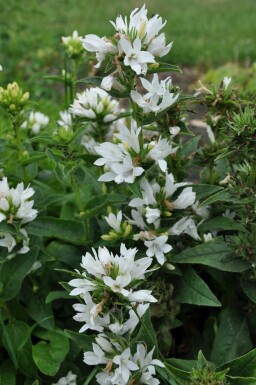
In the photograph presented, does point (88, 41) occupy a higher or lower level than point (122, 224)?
higher

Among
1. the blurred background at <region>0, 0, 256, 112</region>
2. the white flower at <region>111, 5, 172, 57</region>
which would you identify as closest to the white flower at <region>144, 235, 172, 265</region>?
the white flower at <region>111, 5, 172, 57</region>

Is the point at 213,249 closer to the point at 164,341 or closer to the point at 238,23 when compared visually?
the point at 164,341

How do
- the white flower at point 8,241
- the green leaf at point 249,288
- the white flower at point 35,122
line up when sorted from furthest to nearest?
1. the white flower at point 35,122
2. the white flower at point 8,241
3. the green leaf at point 249,288

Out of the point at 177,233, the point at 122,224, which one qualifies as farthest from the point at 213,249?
the point at 122,224

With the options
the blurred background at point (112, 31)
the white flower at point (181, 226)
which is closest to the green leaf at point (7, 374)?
the white flower at point (181, 226)

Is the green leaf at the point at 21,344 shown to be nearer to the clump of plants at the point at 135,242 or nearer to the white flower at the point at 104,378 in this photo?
the clump of plants at the point at 135,242
